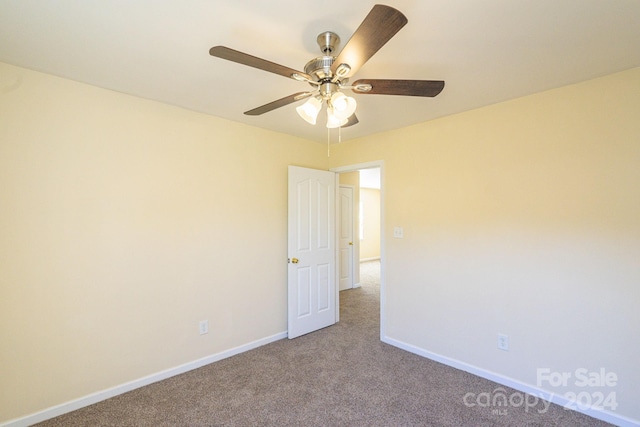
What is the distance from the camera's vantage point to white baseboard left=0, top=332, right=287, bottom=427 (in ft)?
6.39

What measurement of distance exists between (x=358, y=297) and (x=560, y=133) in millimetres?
3754

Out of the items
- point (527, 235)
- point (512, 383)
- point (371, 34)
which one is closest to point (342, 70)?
point (371, 34)

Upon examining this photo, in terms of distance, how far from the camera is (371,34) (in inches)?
43.7

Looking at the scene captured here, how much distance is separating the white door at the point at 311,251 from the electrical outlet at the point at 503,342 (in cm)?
192

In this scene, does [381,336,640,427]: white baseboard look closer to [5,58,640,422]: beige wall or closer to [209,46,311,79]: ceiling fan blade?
[5,58,640,422]: beige wall

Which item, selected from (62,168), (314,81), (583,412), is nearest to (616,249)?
(583,412)

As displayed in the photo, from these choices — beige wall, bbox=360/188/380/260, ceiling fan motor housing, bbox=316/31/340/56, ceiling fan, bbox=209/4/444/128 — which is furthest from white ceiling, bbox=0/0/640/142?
beige wall, bbox=360/188/380/260

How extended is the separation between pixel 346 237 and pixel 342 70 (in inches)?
171

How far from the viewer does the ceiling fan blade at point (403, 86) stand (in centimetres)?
144

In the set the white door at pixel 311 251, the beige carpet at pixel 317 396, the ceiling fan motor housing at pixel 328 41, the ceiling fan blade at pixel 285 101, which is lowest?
the beige carpet at pixel 317 396

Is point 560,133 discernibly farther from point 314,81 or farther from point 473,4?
point 314,81

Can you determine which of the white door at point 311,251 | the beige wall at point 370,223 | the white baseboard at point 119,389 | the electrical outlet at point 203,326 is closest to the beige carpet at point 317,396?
the white baseboard at point 119,389

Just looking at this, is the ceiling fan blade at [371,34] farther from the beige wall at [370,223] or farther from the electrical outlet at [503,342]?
the beige wall at [370,223]

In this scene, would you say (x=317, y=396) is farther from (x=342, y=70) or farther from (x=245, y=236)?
(x=342, y=70)
